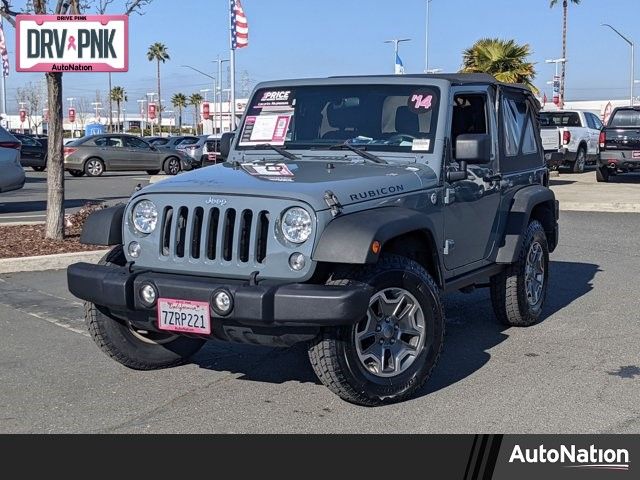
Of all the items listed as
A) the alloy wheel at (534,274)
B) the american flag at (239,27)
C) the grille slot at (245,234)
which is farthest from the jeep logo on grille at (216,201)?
the american flag at (239,27)

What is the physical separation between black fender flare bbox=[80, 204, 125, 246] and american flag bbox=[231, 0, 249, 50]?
25.0 metres

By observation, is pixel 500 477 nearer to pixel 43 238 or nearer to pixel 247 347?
pixel 247 347

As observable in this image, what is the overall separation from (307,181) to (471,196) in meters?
1.57

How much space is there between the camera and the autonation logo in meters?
4.06

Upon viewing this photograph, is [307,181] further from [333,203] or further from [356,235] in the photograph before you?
[356,235]

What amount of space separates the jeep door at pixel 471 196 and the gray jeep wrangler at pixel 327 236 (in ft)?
0.05

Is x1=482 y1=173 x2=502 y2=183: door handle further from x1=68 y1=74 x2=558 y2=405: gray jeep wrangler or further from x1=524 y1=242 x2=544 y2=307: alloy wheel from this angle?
x1=524 y1=242 x2=544 y2=307: alloy wheel

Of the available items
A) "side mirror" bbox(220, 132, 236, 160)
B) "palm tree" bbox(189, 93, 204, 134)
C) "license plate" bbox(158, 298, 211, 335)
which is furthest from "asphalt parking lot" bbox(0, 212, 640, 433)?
"palm tree" bbox(189, 93, 204, 134)

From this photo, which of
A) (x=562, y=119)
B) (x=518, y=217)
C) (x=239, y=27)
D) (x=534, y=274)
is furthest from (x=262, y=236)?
(x=239, y=27)

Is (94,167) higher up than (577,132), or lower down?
lower down

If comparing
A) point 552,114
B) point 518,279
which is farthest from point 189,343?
point 552,114

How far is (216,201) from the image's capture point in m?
4.88

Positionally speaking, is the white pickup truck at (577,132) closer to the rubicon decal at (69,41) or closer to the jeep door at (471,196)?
the rubicon decal at (69,41)


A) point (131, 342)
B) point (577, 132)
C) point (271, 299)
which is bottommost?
point (131, 342)
